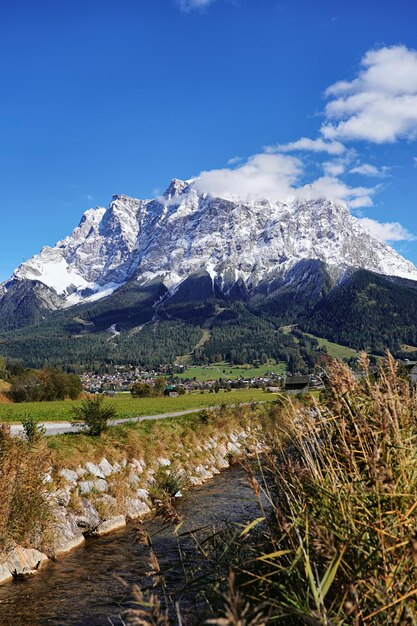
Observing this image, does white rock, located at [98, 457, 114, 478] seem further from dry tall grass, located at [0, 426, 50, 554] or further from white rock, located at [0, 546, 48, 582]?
white rock, located at [0, 546, 48, 582]

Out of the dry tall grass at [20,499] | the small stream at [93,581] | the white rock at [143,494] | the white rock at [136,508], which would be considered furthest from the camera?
the white rock at [143,494]

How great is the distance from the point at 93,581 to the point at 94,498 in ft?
20.4

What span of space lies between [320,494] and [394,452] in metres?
0.88

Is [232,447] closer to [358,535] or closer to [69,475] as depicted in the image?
[69,475]

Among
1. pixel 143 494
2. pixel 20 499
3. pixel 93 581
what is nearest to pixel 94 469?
pixel 143 494

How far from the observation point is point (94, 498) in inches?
774

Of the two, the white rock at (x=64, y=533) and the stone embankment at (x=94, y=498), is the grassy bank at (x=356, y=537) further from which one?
the white rock at (x=64, y=533)

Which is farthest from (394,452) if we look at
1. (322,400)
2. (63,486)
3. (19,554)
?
(63,486)

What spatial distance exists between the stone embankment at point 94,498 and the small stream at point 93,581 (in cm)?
49

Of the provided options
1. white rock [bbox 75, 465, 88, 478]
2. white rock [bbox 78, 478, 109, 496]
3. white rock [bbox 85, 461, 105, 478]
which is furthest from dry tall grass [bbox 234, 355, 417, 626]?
white rock [bbox 85, 461, 105, 478]

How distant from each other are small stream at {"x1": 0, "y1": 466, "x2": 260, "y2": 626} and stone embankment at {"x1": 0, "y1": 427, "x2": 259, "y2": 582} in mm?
489

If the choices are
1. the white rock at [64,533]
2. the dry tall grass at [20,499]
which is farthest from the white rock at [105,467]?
the dry tall grass at [20,499]

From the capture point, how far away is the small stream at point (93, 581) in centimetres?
1147

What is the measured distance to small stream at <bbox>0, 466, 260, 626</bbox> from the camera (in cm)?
1147
